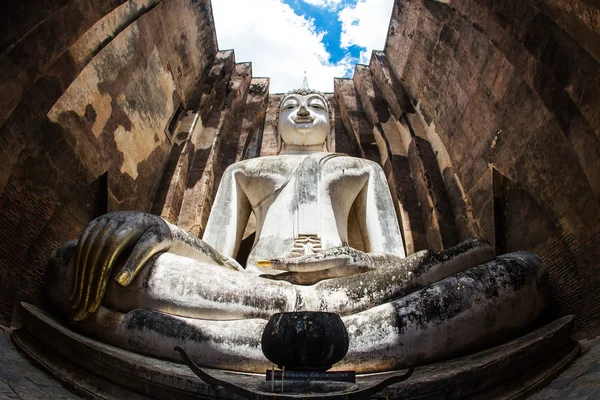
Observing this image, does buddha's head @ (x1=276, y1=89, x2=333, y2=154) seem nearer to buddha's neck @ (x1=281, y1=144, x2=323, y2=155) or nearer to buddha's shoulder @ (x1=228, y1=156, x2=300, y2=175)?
buddha's neck @ (x1=281, y1=144, x2=323, y2=155)

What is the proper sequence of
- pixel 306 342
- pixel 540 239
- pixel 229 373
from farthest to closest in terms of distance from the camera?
pixel 540 239 < pixel 229 373 < pixel 306 342

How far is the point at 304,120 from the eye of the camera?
18.6 ft

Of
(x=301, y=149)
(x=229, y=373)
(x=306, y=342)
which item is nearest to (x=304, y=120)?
(x=301, y=149)

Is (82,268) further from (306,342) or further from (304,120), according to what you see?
(304,120)

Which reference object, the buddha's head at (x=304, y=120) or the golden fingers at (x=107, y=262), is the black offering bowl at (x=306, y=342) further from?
the buddha's head at (x=304, y=120)

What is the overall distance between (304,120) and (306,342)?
3.84 meters

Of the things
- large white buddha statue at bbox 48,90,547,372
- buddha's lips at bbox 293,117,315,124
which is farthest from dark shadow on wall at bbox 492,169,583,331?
buddha's lips at bbox 293,117,315,124

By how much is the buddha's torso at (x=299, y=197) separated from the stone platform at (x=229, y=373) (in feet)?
5.83

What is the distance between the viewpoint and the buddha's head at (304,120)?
223 inches

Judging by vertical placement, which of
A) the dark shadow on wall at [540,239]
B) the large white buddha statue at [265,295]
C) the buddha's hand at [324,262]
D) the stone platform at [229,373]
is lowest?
the stone platform at [229,373]

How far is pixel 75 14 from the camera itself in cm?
425

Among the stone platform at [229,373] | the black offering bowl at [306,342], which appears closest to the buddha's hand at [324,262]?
the stone platform at [229,373]

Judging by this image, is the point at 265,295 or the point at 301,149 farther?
the point at 301,149

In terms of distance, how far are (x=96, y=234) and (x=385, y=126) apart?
4.45 m
